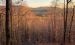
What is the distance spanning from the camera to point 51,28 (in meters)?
13.3

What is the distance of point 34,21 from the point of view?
44.1 ft

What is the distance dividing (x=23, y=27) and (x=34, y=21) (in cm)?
105

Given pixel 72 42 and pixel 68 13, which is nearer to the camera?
pixel 72 42

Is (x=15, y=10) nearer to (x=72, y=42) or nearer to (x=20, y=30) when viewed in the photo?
(x=20, y=30)

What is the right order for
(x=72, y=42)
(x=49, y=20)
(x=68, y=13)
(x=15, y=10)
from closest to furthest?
(x=72, y=42)
(x=15, y=10)
(x=68, y=13)
(x=49, y=20)

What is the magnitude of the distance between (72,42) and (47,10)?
385 cm

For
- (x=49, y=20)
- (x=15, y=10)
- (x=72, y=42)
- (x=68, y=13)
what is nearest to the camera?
(x=72, y=42)

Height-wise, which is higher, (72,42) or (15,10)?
(15,10)

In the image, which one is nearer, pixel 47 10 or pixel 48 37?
pixel 48 37

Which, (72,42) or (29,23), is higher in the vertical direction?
(29,23)

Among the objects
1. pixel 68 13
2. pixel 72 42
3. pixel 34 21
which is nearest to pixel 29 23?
pixel 34 21

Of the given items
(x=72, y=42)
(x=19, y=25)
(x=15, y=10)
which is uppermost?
(x=15, y=10)

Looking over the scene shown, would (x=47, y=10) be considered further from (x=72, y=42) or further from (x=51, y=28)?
(x=72, y=42)

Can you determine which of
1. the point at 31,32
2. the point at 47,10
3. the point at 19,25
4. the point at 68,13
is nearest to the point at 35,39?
the point at 31,32
